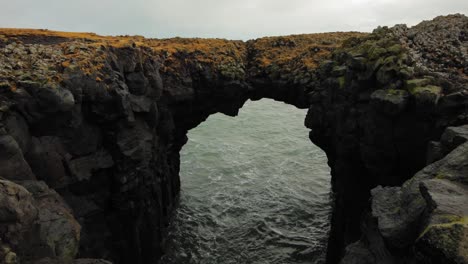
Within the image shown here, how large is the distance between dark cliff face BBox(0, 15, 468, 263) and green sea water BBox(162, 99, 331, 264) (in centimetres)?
376

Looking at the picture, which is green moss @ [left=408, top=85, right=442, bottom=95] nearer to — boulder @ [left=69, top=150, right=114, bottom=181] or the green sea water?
the green sea water

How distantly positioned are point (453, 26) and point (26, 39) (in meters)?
33.0

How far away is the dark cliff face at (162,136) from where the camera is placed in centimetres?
1246

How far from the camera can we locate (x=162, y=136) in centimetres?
3428

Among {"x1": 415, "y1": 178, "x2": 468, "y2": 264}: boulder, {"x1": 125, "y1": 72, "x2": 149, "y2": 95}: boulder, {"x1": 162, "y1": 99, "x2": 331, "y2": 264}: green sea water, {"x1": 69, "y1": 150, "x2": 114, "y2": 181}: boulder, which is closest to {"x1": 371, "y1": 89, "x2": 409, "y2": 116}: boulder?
{"x1": 415, "y1": 178, "x2": 468, "y2": 264}: boulder

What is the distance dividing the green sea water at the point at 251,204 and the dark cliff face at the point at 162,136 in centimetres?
376

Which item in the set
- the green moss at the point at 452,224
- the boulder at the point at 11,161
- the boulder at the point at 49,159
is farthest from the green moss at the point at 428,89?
the boulder at the point at 11,161

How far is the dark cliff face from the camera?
12461 mm

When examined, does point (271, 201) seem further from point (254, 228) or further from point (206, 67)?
point (206, 67)

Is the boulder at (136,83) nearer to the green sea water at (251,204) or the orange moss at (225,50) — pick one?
the orange moss at (225,50)

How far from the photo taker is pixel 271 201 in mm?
44812

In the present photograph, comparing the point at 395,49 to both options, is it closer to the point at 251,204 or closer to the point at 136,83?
the point at 136,83

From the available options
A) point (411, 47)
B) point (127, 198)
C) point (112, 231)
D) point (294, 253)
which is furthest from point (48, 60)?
point (294, 253)

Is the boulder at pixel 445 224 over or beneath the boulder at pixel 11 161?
over
